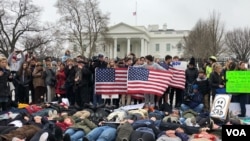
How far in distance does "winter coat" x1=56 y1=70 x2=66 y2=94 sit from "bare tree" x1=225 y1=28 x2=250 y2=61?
69425 mm

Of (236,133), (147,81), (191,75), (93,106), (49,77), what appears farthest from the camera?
(49,77)

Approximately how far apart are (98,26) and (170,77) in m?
44.5

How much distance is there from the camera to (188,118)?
982 cm

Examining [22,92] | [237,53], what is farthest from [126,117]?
[237,53]

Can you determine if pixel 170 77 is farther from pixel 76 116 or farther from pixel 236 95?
pixel 76 116

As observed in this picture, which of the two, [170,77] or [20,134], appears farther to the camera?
[170,77]

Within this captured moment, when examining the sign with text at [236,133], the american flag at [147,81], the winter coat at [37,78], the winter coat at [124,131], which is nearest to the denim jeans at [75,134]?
the winter coat at [124,131]

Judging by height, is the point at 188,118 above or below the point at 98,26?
below

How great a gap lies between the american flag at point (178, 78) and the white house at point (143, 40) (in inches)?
2710

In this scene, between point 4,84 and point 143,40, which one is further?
point 143,40

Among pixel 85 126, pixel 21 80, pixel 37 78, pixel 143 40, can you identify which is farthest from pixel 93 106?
pixel 143 40

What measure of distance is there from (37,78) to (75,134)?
6.10m

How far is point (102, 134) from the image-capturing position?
804cm

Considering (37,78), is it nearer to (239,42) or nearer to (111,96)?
(111,96)
